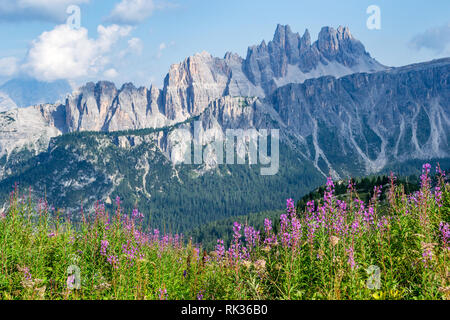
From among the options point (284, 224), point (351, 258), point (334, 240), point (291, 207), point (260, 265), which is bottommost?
point (260, 265)

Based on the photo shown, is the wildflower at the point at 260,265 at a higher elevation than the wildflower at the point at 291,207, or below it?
below

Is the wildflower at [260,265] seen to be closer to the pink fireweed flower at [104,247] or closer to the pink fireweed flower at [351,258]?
the pink fireweed flower at [351,258]

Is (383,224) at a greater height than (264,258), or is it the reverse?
(383,224)

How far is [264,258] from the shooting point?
10.6 metres

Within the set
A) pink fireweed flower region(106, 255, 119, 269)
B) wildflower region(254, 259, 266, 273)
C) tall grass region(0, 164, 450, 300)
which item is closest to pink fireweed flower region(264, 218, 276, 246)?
tall grass region(0, 164, 450, 300)

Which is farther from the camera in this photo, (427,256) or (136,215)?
(136,215)

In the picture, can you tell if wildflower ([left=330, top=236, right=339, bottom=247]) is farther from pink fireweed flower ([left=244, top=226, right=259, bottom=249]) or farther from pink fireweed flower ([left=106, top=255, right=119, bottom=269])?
pink fireweed flower ([left=106, top=255, right=119, bottom=269])

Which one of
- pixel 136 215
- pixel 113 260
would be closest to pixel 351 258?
pixel 113 260

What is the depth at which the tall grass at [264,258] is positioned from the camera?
28.2 ft

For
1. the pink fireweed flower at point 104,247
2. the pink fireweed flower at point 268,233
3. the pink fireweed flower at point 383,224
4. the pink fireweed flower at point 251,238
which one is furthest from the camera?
the pink fireweed flower at point 104,247

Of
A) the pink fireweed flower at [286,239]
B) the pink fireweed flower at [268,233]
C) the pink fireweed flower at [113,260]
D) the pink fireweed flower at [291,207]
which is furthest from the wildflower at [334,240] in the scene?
the pink fireweed flower at [113,260]

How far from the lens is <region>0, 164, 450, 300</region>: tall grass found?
28.2 ft

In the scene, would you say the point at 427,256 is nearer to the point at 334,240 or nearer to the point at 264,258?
the point at 334,240

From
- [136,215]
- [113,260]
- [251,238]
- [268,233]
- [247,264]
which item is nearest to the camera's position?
[247,264]
